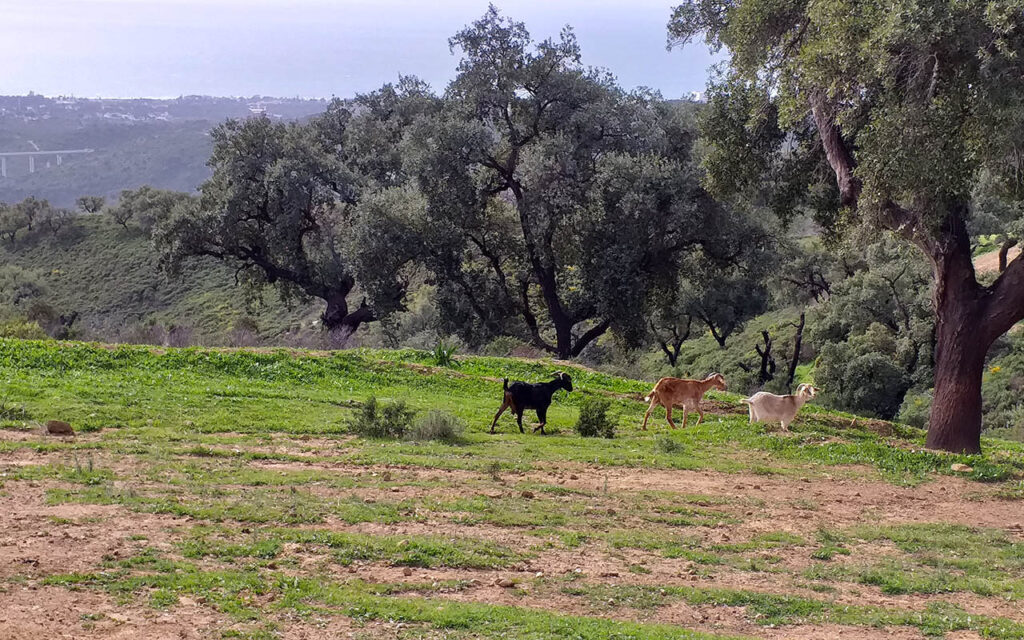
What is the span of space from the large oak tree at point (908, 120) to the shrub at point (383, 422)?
7778 mm

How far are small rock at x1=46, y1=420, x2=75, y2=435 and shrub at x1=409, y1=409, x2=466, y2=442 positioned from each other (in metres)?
4.85

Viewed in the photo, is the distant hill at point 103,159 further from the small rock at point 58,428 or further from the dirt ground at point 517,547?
the dirt ground at point 517,547

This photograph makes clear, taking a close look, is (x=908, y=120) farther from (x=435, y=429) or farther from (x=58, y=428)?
(x=58, y=428)

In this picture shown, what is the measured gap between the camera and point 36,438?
12.7 m

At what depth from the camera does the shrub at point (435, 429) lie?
14.6 meters

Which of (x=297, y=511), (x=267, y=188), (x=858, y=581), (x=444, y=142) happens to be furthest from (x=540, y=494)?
(x=267, y=188)

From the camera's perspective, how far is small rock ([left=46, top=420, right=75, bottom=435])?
514 inches

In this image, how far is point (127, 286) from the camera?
202 ft

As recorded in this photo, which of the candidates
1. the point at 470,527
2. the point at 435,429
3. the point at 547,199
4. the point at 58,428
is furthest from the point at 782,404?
the point at 547,199

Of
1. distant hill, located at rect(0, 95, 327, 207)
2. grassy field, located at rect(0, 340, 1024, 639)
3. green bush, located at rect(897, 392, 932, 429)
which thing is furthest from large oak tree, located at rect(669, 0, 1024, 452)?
distant hill, located at rect(0, 95, 327, 207)

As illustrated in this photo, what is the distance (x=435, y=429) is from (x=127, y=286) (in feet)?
173

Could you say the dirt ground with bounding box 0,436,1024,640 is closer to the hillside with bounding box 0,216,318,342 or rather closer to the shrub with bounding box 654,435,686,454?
the shrub with bounding box 654,435,686,454

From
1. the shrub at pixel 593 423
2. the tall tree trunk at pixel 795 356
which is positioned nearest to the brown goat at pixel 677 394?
the shrub at pixel 593 423

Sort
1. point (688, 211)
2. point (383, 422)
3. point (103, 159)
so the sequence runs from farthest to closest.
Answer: point (103, 159) < point (688, 211) < point (383, 422)
